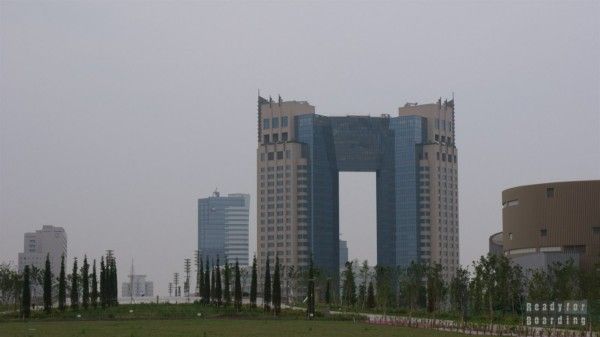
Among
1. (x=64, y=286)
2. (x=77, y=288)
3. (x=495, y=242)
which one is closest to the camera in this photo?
(x=64, y=286)

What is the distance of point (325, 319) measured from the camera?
9288cm

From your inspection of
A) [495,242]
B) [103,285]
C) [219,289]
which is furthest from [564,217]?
[103,285]

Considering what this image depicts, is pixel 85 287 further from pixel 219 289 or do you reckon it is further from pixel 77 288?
pixel 219 289

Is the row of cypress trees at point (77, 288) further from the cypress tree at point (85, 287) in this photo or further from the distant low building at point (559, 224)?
the distant low building at point (559, 224)

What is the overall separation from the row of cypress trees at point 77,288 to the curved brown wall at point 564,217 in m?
50.2

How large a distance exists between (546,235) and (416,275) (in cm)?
2385

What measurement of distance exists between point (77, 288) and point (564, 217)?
2235 inches

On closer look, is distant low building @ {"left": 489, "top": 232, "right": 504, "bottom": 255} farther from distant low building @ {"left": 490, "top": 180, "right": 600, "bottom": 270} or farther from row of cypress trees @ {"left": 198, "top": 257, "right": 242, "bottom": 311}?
row of cypress trees @ {"left": 198, "top": 257, "right": 242, "bottom": 311}

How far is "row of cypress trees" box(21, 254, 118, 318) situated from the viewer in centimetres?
10025

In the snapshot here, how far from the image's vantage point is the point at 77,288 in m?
126

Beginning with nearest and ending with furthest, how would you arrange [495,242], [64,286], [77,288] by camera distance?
[64,286] < [77,288] < [495,242]

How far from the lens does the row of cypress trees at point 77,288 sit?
10025 cm

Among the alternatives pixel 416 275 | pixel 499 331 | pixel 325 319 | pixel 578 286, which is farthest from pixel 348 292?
pixel 499 331

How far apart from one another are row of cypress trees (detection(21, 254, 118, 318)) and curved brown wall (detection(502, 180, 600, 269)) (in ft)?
165
